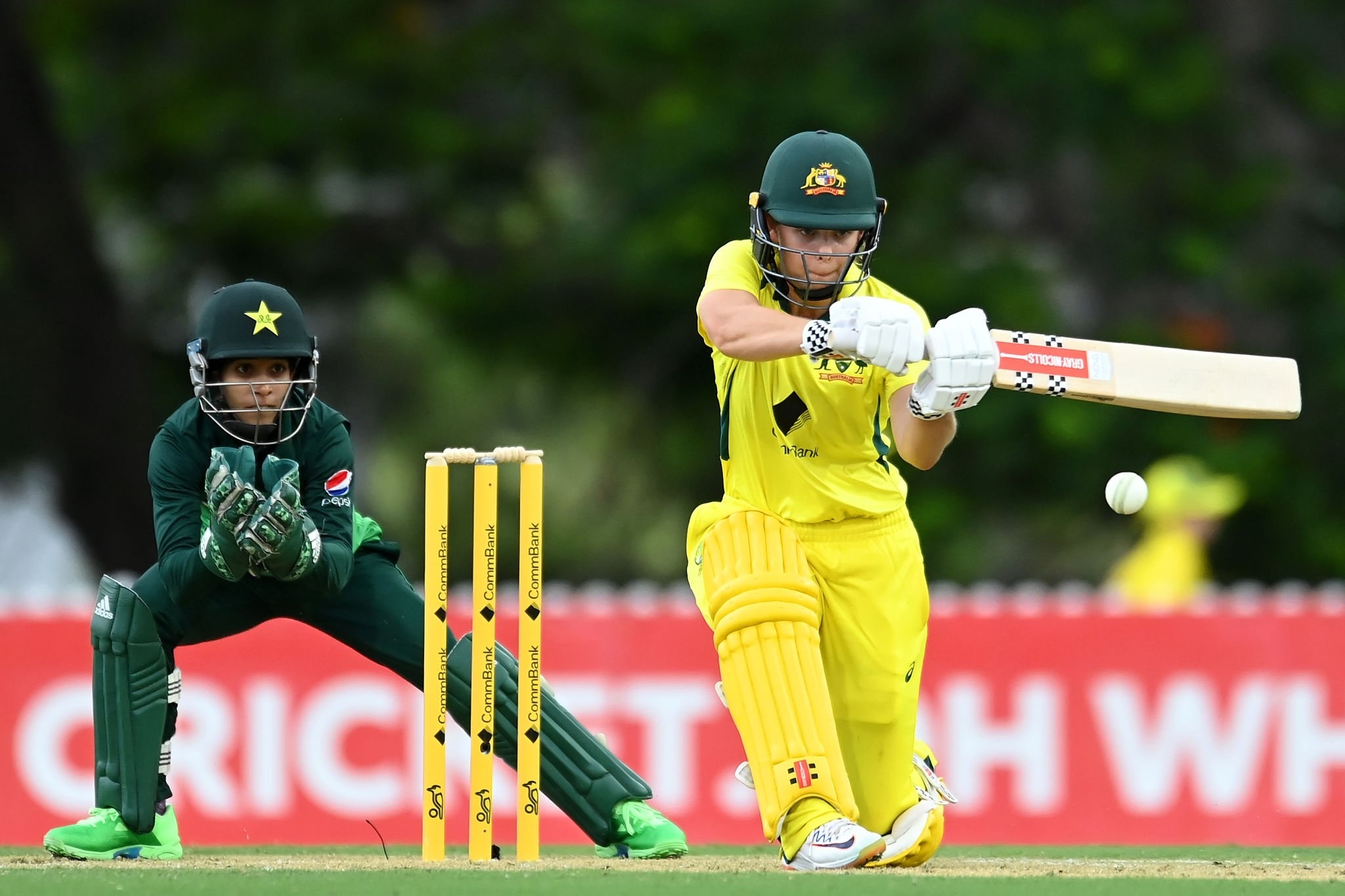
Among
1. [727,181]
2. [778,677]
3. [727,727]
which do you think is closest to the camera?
[778,677]

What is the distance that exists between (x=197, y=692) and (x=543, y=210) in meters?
6.60

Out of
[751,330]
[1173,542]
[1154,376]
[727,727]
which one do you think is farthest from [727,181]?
[751,330]

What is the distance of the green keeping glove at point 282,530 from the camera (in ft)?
15.9

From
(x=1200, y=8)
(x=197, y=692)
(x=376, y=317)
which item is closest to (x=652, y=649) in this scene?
(x=197, y=692)

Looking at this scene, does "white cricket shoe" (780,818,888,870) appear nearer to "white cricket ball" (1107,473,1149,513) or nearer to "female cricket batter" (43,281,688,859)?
"female cricket batter" (43,281,688,859)

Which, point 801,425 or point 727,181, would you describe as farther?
point 727,181

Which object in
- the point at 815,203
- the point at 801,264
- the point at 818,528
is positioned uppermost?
the point at 815,203

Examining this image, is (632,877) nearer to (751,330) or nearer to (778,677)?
(778,677)

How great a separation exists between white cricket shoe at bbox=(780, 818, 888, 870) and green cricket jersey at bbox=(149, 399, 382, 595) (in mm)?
1203

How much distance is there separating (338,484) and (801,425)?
1061 millimetres

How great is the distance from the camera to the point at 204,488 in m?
5.17

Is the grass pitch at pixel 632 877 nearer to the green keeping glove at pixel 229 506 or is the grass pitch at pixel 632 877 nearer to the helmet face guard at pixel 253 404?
the green keeping glove at pixel 229 506

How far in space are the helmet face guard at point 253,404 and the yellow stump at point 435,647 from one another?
39 cm

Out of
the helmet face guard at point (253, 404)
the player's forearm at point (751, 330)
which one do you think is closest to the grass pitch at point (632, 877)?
the helmet face guard at point (253, 404)
